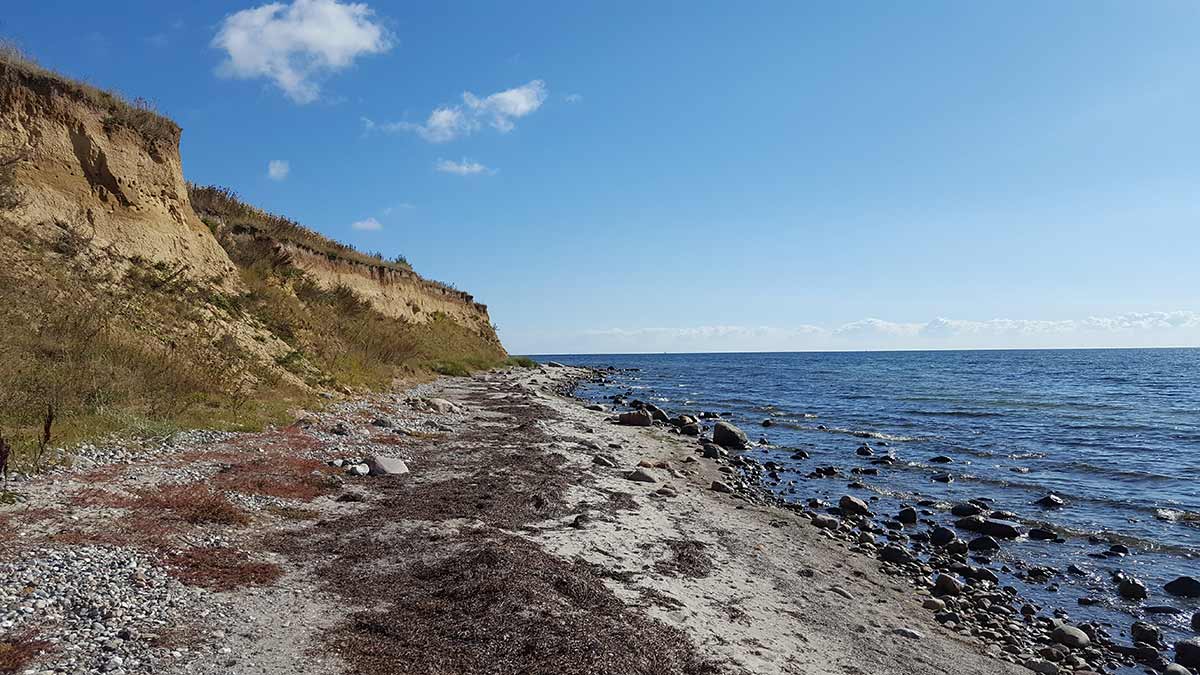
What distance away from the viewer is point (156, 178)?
2112 centimetres

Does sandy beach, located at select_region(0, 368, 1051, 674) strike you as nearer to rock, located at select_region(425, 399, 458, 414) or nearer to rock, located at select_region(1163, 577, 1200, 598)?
rock, located at select_region(1163, 577, 1200, 598)

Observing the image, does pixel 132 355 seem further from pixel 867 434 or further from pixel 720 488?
pixel 867 434

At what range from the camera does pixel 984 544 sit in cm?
1295

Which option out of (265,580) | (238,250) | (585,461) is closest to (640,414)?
(585,461)

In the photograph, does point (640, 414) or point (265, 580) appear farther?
point (640, 414)

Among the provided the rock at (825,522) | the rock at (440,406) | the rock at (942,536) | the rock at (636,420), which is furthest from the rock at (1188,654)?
the rock at (636,420)

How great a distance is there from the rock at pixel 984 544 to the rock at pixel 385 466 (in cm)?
1145

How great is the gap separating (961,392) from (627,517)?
139ft

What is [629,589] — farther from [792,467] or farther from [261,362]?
[261,362]

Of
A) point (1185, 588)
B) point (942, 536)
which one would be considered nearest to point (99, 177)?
point (942, 536)

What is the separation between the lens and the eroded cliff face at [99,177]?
56.8 ft

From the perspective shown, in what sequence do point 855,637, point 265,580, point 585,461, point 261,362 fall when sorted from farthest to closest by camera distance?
point 261,362
point 585,461
point 855,637
point 265,580

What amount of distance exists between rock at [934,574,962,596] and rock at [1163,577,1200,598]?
136 inches

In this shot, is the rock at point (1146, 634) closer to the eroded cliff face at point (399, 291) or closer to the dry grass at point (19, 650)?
the dry grass at point (19, 650)
